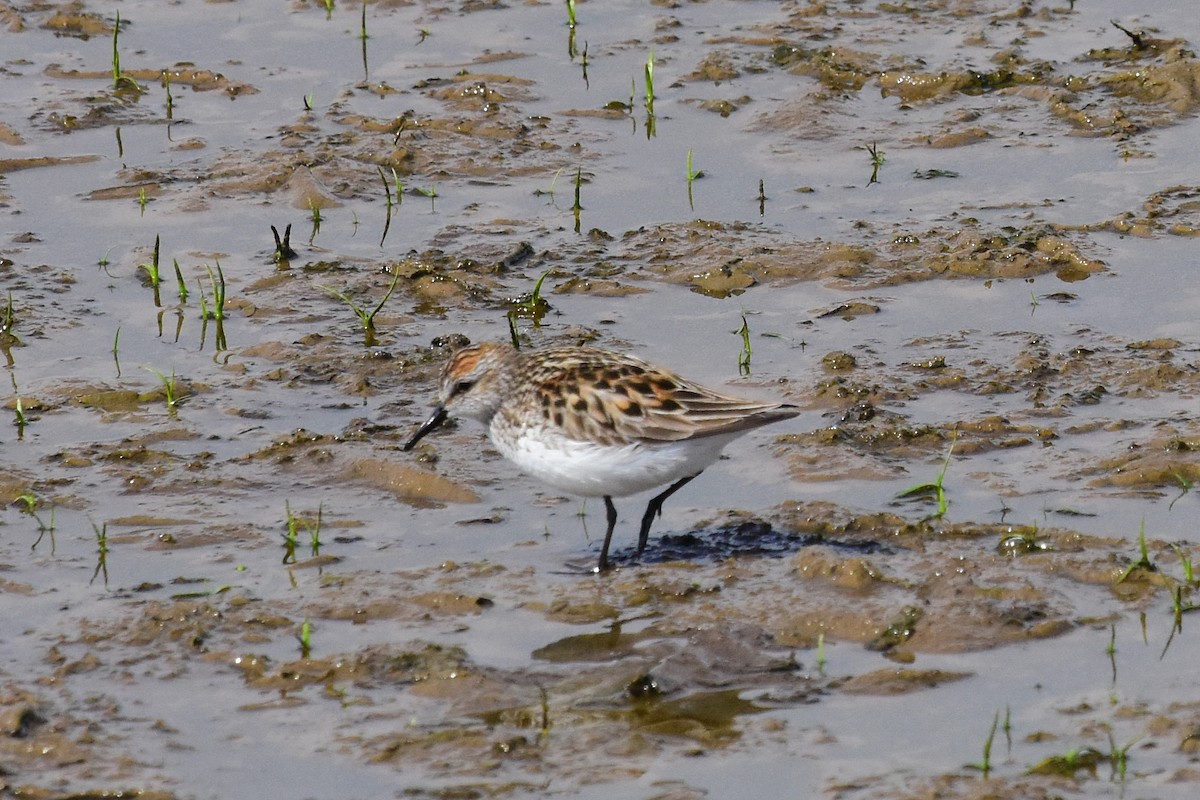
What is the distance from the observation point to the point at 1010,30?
1506 cm

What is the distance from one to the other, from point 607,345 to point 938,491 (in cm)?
280

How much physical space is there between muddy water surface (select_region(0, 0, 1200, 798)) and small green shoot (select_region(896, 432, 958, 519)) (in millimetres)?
21

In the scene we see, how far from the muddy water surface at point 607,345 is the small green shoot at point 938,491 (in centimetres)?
2

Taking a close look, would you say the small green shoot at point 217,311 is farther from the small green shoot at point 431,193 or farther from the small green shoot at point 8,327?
the small green shoot at point 431,193

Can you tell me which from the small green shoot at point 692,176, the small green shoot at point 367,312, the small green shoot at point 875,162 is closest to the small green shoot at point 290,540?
the small green shoot at point 367,312

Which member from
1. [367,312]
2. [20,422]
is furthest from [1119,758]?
[20,422]

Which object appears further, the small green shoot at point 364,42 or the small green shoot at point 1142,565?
the small green shoot at point 364,42

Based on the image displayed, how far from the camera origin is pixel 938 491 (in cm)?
874

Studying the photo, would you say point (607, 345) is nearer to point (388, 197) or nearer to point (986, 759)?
point (388, 197)

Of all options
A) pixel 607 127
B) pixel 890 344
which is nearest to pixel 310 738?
pixel 890 344

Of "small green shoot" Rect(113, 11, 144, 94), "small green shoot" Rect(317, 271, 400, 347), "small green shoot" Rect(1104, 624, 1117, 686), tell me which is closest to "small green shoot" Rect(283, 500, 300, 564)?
"small green shoot" Rect(317, 271, 400, 347)

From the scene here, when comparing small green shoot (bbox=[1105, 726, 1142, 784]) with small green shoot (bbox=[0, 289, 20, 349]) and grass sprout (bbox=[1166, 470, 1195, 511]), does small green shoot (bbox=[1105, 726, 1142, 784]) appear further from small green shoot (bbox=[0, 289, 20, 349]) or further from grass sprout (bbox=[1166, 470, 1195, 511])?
small green shoot (bbox=[0, 289, 20, 349])

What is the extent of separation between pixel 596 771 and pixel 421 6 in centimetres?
1062

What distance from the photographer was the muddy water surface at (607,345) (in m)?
7.14
